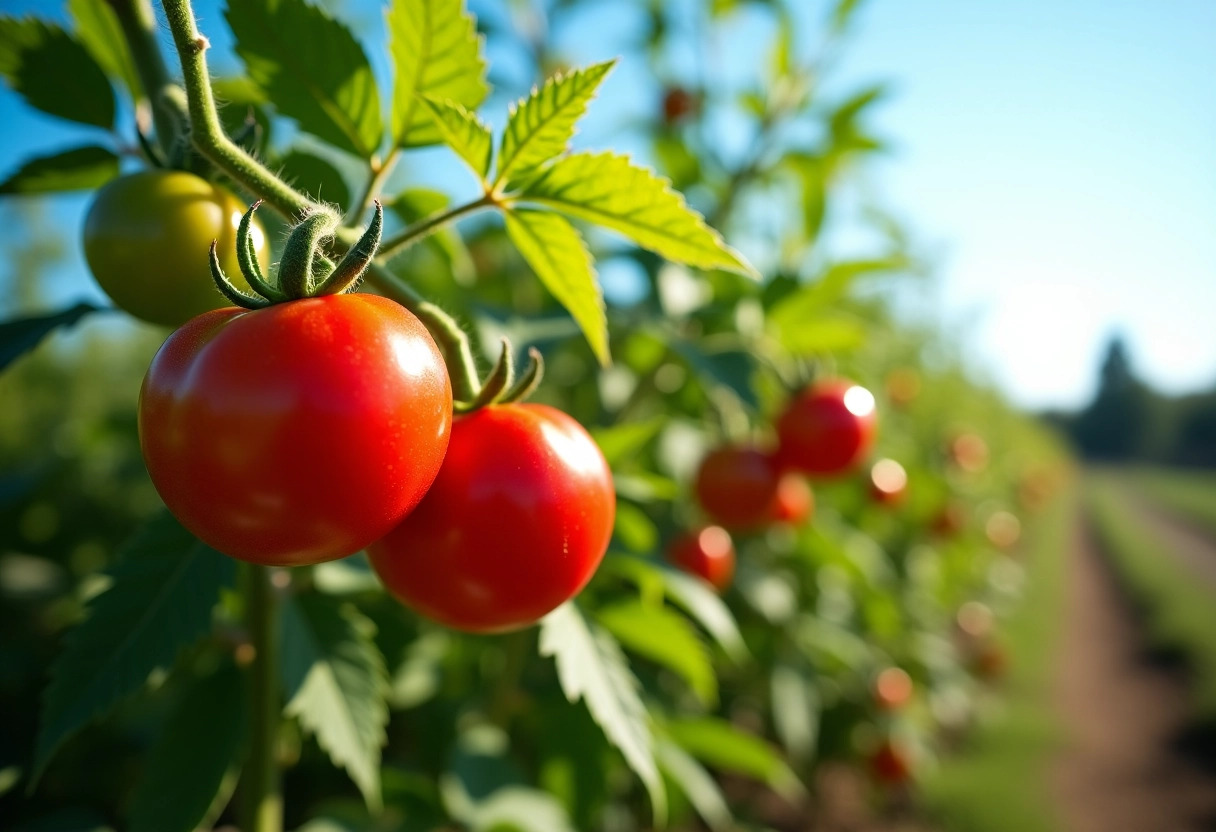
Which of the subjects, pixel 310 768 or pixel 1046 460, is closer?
pixel 310 768

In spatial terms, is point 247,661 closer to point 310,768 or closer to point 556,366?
point 310,768

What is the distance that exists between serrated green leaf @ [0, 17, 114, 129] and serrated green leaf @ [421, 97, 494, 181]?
0.38 metres

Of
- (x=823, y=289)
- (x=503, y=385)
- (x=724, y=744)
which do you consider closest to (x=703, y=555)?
(x=724, y=744)

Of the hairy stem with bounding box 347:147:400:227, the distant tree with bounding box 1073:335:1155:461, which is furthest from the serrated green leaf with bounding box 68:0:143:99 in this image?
the distant tree with bounding box 1073:335:1155:461

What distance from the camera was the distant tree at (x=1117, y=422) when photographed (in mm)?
36375

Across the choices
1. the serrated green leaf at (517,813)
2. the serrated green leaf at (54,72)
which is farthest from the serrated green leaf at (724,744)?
the serrated green leaf at (54,72)

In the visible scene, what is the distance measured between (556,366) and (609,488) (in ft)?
4.40

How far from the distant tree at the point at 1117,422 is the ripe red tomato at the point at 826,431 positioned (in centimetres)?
4286

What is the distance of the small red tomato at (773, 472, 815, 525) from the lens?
1508 millimetres

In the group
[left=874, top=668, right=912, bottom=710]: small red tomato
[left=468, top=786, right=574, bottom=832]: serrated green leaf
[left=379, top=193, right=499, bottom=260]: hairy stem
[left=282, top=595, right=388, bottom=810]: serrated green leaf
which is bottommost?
[left=874, top=668, right=912, bottom=710]: small red tomato

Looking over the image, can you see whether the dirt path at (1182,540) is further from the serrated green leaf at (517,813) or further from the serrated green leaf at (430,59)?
the serrated green leaf at (430,59)

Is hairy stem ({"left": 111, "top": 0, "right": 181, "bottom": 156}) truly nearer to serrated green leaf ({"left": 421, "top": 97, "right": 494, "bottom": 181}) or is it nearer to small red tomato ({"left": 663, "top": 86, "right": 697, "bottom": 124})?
serrated green leaf ({"left": 421, "top": 97, "right": 494, "bottom": 181})

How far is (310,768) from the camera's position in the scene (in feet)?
5.25

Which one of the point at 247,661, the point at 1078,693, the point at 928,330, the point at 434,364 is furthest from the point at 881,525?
the point at 1078,693
